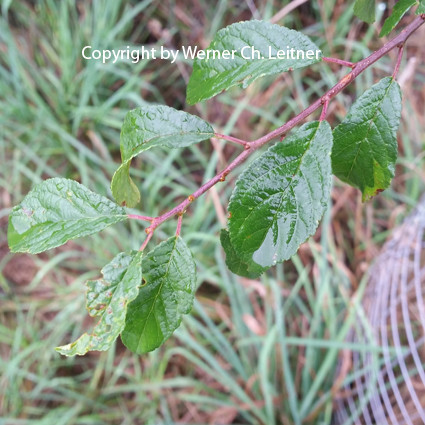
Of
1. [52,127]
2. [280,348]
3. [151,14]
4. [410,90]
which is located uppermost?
[151,14]

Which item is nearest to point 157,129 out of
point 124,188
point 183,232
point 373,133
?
point 124,188

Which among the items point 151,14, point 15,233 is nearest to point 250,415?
point 15,233

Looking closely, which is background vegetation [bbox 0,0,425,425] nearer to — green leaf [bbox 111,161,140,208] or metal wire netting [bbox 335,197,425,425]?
metal wire netting [bbox 335,197,425,425]

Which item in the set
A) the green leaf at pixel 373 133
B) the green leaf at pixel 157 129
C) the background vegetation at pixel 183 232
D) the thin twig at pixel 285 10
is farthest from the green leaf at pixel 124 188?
the thin twig at pixel 285 10

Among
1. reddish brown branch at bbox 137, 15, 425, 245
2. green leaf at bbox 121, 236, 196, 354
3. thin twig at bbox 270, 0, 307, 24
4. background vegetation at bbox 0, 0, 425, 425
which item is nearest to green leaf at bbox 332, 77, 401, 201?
reddish brown branch at bbox 137, 15, 425, 245

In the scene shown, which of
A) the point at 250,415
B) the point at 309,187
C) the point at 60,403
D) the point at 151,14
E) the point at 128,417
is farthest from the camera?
the point at 151,14

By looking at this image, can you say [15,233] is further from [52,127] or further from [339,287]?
[52,127]

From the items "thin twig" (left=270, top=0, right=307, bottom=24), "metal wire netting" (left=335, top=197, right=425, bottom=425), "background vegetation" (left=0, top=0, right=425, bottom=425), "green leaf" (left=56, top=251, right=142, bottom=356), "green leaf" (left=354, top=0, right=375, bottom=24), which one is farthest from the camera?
"thin twig" (left=270, top=0, right=307, bottom=24)

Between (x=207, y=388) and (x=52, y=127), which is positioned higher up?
(x=52, y=127)
